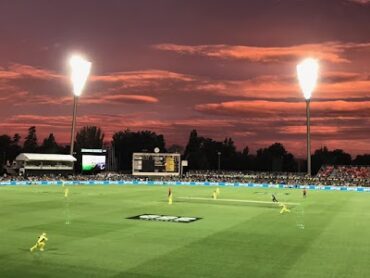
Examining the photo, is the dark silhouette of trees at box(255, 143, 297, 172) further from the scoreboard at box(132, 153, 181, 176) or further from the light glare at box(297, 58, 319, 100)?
the light glare at box(297, 58, 319, 100)

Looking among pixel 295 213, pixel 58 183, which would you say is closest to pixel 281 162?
pixel 58 183

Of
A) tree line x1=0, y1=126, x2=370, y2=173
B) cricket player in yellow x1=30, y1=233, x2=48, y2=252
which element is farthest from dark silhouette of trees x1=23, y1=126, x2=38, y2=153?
cricket player in yellow x1=30, y1=233, x2=48, y2=252

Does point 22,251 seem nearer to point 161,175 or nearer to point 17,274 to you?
point 17,274

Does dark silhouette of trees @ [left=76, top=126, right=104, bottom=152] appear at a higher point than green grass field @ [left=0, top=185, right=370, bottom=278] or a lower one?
higher

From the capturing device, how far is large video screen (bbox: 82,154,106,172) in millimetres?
106062

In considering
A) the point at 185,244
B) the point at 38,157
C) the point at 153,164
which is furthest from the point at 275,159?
the point at 185,244

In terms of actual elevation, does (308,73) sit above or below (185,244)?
above

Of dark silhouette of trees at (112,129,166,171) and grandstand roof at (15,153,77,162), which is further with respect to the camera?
dark silhouette of trees at (112,129,166,171)

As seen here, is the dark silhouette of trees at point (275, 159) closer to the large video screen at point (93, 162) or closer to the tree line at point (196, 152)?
the tree line at point (196, 152)

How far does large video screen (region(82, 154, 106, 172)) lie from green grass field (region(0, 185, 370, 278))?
68.7 meters

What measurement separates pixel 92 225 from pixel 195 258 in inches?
425

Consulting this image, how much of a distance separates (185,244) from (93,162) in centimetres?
8663

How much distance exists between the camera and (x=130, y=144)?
164 meters

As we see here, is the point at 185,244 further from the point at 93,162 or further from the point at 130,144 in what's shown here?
the point at 130,144
